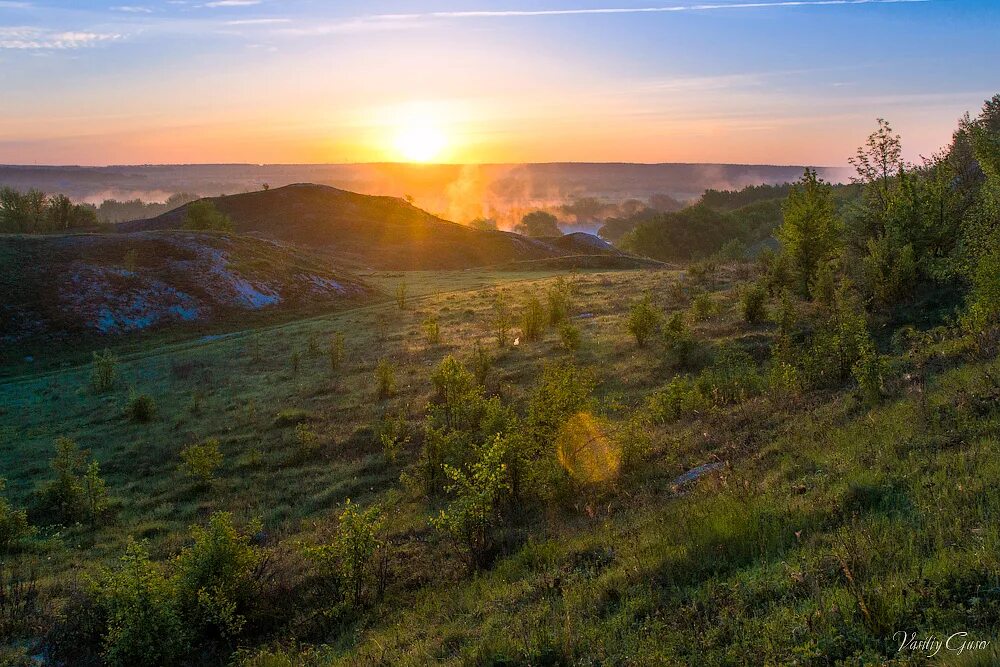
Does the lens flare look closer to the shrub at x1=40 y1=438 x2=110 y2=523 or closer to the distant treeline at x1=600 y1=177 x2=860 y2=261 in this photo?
the shrub at x1=40 y1=438 x2=110 y2=523

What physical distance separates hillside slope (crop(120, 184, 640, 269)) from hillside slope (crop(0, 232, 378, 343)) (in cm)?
1755

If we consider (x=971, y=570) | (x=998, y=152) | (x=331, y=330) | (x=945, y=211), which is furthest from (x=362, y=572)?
(x=331, y=330)

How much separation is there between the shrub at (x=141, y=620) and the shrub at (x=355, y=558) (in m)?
1.60

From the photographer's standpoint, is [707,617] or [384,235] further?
[384,235]

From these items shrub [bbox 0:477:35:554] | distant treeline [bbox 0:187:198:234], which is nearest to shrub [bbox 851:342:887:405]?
shrub [bbox 0:477:35:554]

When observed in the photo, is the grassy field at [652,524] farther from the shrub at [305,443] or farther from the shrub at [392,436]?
the shrub at [392,436]

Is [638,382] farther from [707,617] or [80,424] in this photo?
[80,424]

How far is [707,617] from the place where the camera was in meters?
4.75

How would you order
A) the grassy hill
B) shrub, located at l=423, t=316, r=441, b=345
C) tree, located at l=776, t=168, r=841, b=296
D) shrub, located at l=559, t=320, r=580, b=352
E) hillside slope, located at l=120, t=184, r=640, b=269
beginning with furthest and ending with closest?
hillside slope, located at l=120, t=184, r=640, b=269
the grassy hill
shrub, located at l=423, t=316, r=441, b=345
shrub, located at l=559, t=320, r=580, b=352
tree, located at l=776, t=168, r=841, b=296

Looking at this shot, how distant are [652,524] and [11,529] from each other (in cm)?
1080

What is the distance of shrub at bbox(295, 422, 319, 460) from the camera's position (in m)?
14.0

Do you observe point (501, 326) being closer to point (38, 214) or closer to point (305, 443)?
point (305, 443)

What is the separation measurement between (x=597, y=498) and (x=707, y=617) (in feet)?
12.6

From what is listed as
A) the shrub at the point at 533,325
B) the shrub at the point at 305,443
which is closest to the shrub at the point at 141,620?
the shrub at the point at 305,443
